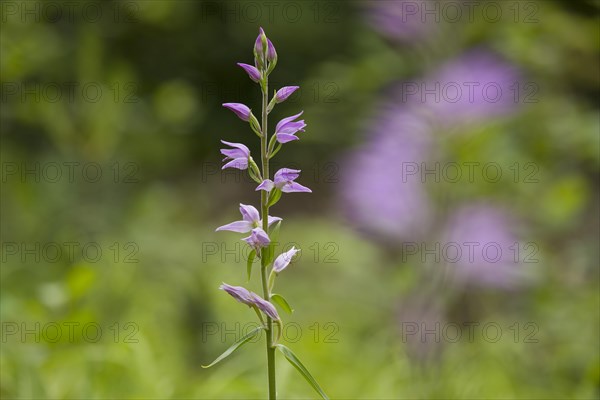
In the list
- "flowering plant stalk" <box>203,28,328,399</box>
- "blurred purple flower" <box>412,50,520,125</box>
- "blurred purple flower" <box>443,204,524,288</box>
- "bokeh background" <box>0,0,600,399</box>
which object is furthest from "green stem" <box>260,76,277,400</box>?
"blurred purple flower" <box>443,204,524,288</box>

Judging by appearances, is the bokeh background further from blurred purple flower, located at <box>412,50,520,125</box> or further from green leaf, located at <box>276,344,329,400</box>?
green leaf, located at <box>276,344,329,400</box>

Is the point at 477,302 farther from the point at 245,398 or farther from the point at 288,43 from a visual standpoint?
the point at 288,43

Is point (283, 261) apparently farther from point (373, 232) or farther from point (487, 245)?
point (373, 232)

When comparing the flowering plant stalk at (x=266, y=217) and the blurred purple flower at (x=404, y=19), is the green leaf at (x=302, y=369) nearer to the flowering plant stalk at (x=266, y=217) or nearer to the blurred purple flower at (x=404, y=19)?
the flowering plant stalk at (x=266, y=217)

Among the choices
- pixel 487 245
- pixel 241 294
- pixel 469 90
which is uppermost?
pixel 469 90

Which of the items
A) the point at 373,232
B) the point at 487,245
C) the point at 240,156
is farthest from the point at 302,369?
the point at 373,232

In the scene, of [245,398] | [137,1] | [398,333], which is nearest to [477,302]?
[398,333]

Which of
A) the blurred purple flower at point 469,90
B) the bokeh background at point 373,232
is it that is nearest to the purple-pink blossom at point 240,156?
the bokeh background at point 373,232
